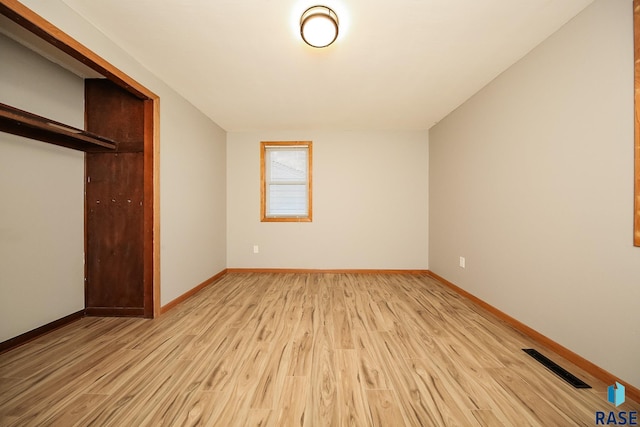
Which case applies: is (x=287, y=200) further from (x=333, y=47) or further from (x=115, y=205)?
(x=333, y=47)

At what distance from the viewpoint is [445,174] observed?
352 centimetres

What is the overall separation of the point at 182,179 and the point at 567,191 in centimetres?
369

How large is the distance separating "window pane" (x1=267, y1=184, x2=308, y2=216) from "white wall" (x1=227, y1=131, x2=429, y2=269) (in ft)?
0.69

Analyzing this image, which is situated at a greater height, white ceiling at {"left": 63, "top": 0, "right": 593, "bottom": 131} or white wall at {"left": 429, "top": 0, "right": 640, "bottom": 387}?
white ceiling at {"left": 63, "top": 0, "right": 593, "bottom": 131}

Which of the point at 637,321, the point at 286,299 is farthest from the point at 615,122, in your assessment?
the point at 286,299

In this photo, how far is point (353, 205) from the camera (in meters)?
4.11

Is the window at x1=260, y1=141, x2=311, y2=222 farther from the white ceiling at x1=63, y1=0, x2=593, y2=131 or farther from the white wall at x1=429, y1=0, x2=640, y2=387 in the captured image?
the white wall at x1=429, y1=0, x2=640, y2=387

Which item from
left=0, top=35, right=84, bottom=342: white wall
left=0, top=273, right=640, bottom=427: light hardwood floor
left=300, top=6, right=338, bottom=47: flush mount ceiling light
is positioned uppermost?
left=300, top=6, right=338, bottom=47: flush mount ceiling light

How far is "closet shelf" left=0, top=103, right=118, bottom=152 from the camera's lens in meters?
1.54

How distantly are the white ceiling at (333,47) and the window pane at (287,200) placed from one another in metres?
1.48

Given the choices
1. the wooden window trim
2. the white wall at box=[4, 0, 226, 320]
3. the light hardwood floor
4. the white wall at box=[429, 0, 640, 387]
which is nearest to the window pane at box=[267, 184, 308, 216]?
the white wall at box=[4, 0, 226, 320]

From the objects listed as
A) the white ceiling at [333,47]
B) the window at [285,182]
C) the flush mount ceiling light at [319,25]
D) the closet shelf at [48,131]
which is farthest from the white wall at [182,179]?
the flush mount ceiling light at [319,25]

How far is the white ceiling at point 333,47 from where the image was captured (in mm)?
1617

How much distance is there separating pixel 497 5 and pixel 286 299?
3208 millimetres
